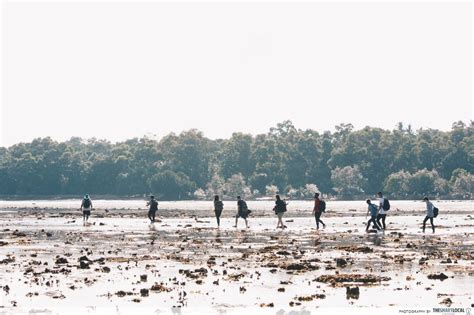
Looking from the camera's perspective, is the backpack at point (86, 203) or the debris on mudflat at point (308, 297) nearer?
the debris on mudflat at point (308, 297)

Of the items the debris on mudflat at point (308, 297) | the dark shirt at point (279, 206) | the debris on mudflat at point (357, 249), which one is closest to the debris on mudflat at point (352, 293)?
the debris on mudflat at point (308, 297)

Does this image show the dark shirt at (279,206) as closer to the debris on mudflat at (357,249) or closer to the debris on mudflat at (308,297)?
the debris on mudflat at (357,249)

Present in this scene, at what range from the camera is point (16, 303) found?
21438 mm

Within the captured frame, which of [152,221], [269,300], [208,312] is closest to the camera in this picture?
[208,312]

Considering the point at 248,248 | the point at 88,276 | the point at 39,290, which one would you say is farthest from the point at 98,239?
the point at 39,290

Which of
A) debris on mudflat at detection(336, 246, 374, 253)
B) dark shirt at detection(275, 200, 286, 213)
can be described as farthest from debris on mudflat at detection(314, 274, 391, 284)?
dark shirt at detection(275, 200, 286, 213)

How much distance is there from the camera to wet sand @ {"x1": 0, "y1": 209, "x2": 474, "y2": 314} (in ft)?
69.9

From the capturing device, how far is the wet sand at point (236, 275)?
2130 cm

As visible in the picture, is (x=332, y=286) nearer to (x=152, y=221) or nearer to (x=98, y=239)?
(x=98, y=239)

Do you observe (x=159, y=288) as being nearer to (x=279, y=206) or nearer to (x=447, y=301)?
(x=447, y=301)

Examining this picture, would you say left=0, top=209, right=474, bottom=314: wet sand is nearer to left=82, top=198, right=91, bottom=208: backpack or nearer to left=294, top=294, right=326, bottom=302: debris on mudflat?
left=294, top=294, right=326, bottom=302: debris on mudflat

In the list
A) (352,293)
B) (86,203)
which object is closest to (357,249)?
(352,293)

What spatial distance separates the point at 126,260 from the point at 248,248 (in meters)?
6.85

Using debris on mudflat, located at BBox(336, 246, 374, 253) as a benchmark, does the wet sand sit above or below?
below
